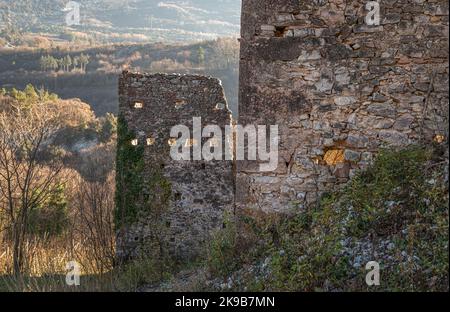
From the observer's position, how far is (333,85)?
5113mm

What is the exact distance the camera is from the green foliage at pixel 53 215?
1633 cm

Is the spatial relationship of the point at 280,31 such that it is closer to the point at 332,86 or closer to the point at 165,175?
the point at 332,86

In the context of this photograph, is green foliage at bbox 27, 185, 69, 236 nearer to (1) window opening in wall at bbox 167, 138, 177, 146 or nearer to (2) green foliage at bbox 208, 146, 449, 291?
(1) window opening in wall at bbox 167, 138, 177, 146

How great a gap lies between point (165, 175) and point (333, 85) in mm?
5769

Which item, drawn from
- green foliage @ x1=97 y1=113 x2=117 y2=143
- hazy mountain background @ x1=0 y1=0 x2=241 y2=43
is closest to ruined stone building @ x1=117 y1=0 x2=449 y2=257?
green foliage @ x1=97 y1=113 x2=117 y2=143

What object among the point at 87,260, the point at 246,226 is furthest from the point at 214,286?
the point at 87,260

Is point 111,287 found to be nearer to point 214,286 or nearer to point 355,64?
point 214,286

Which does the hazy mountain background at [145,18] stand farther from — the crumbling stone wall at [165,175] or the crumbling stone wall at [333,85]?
the crumbling stone wall at [333,85]

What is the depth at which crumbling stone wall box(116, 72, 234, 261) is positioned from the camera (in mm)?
10148

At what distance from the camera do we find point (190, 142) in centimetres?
1048

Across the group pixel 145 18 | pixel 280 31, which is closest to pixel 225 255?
pixel 280 31

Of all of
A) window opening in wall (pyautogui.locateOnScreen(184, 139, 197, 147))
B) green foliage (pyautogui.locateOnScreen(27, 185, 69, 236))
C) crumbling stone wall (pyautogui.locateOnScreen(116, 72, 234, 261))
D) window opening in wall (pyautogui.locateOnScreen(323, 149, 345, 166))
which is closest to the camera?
window opening in wall (pyautogui.locateOnScreen(323, 149, 345, 166))

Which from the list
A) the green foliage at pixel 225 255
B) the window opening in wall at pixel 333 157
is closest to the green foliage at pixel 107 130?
the green foliage at pixel 225 255
